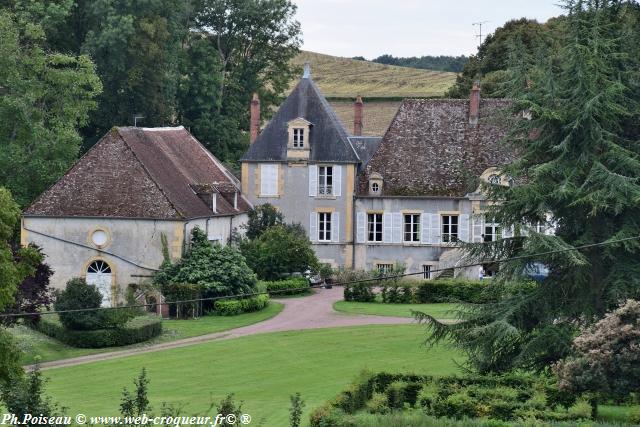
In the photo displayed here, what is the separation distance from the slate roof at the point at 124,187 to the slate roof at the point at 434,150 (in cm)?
909

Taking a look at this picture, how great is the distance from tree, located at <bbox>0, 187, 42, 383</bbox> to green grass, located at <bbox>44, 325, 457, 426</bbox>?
8.47 ft

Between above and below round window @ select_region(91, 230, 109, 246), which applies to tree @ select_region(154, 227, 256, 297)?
below

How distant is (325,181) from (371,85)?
61.9m

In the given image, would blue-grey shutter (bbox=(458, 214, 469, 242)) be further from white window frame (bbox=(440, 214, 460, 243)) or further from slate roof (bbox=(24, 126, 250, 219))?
slate roof (bbox=(24, 126, 250, 219))

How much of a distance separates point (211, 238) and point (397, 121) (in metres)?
12.6

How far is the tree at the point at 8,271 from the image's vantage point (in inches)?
1024

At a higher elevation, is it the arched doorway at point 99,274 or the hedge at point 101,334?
the arched doorway at point 99,274

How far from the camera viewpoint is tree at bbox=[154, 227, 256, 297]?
47.5 m

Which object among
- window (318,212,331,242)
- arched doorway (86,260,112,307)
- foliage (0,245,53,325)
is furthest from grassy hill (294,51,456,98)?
foliage (0,245,53,325)

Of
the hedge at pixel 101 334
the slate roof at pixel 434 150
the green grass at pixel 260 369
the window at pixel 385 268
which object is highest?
the slate roof at pixel 434 150

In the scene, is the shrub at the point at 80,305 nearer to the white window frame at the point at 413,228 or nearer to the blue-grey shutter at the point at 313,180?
the blue-grey shutter at the point at 313,180

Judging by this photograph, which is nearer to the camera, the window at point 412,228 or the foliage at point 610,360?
the foliage at point 610,360

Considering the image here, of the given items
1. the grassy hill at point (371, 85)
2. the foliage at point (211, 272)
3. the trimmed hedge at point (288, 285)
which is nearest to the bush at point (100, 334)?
the foliage at point (211, 272)

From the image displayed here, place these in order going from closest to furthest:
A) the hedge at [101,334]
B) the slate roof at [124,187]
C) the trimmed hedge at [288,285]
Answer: the hedge at [101,334] → the slate roof at [124,187] → the trimmed hedge at [288,285]
